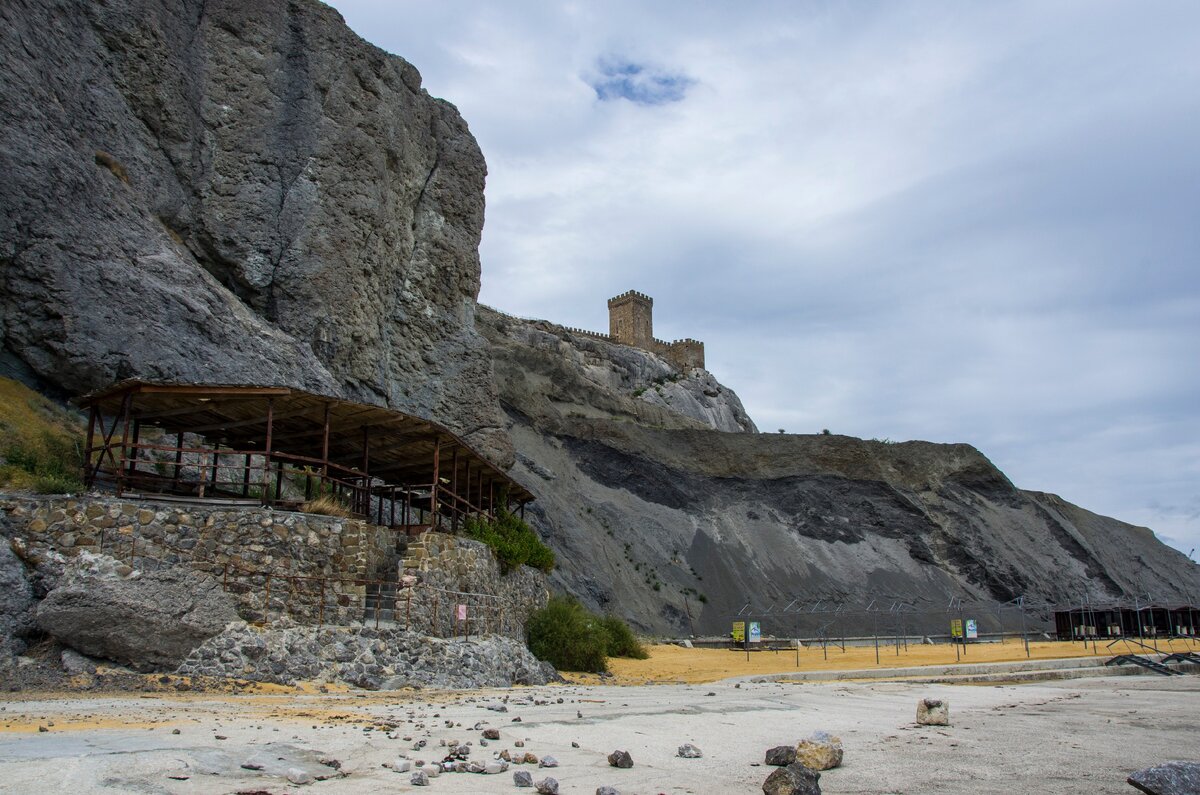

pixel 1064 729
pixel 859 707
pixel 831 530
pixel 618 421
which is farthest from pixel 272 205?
pixel 831 530

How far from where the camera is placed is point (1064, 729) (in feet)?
38.2

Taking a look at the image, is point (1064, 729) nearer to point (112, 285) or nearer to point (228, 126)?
point (112, 285)

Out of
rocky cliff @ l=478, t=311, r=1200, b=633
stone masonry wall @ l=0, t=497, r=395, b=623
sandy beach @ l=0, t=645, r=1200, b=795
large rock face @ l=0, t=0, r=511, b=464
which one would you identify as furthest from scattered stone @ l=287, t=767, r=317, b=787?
rocky cliff @ l=478, t=311, r=1200, b=633

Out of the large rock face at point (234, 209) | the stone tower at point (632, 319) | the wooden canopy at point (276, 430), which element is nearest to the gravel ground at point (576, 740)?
the wooden canopy at point (276, 430)

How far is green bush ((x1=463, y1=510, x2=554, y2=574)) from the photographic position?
25.0 metres

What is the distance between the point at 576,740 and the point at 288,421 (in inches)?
543

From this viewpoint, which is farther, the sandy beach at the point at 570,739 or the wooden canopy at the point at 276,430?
the wooden canopy at the point at 276,430

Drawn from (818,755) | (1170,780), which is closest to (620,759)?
(818,755)

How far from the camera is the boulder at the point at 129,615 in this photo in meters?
14.5

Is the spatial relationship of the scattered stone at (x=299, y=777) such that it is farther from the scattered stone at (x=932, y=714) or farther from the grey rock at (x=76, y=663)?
the grey rock at (x=76, y=663)

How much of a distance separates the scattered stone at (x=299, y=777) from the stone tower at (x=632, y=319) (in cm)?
10695

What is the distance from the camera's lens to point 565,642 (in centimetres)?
2600

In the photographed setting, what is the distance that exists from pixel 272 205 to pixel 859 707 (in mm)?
27506

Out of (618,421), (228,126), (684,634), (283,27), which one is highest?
(283,27)
